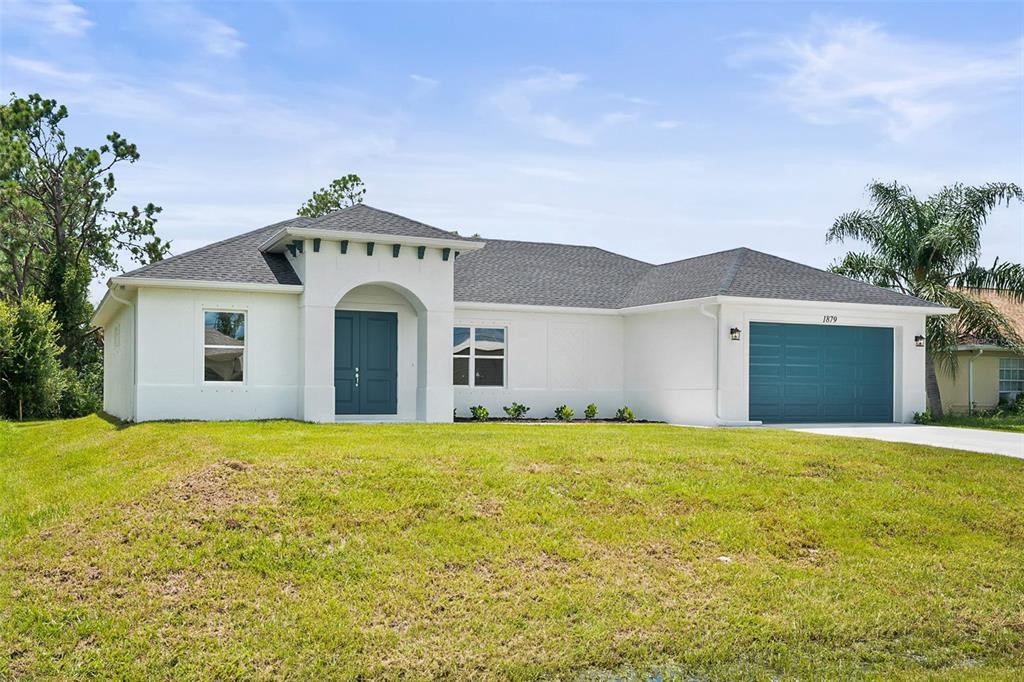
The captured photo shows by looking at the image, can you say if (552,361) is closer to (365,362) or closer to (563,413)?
(563,413)

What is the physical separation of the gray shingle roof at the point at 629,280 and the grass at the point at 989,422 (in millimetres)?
3013

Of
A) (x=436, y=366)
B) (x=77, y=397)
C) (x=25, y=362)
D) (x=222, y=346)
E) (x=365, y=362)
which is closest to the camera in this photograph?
(x=222, y=346)

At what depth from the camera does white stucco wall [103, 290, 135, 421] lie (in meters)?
18.5

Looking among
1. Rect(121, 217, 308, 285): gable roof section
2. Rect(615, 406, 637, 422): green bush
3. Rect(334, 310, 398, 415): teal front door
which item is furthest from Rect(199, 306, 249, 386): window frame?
Rect(615, 406, 637, 422): green bush

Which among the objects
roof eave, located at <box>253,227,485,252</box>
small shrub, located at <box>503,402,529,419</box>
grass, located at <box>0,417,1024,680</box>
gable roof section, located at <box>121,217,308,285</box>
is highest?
roof eave, located at <box>253,227,485,252</box>

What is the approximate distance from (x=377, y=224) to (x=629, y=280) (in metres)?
8.66

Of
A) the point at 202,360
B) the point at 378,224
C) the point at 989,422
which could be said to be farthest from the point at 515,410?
the point at 989,422

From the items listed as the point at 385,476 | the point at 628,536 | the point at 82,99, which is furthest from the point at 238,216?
the point at 628,536

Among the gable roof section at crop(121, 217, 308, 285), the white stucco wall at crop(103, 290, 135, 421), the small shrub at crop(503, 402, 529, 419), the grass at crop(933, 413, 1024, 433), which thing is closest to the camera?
the gable roof section at crop(121, 217, 308, 285)

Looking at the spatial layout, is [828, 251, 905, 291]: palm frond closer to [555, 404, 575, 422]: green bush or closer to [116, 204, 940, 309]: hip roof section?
[116, 204, 940, 309]: hip roof section

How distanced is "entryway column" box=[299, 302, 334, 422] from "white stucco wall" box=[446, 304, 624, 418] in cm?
369

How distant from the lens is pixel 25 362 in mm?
27047

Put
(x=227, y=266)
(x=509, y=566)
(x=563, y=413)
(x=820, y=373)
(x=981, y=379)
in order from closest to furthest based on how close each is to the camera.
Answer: (x=509, y=566), (x=227, y=266), (x=820, y=373), (x=563, y=413), (x=981, y=379)

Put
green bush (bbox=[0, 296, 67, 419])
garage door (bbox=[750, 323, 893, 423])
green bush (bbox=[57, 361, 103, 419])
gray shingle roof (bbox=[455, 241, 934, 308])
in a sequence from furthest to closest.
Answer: green bush (bbox=[57, 361, 103, 419]) → green bush (bbox=[0, 296, 67, 419]) → gray shingle roof (bbox=[455, 241, 934, 308]) → garage door (bbox=[750, 323, 893, 423])
